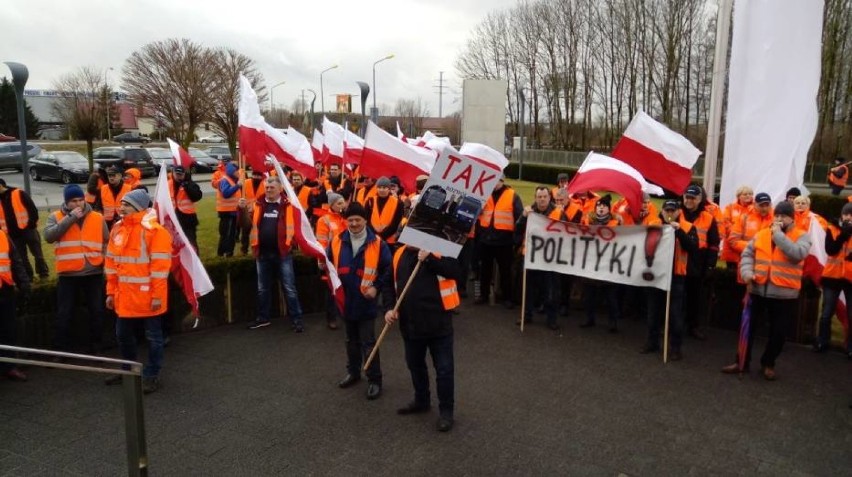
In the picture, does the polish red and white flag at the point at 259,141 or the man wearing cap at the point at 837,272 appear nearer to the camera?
the man wearing cap at the point at 837,272

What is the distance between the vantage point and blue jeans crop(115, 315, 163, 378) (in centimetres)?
630

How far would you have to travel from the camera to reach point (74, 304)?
287 inches

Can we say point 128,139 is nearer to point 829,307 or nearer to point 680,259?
point 680,259

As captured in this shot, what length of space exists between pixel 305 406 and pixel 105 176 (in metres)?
6.83

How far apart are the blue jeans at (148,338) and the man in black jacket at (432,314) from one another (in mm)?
2450

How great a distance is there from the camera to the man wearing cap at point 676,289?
750 cm

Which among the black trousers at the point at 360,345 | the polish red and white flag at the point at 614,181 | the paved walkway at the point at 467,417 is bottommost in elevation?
the paved walkway at the point at 467,417

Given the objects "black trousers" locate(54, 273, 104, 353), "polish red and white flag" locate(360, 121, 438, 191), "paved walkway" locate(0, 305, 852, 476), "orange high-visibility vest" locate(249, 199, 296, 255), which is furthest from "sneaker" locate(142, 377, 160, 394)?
"polish red and white flag" locate(360, 121, 438, 191)

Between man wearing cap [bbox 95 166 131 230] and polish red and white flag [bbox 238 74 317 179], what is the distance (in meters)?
1.90

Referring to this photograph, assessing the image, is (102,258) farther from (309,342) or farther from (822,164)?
(822,164)

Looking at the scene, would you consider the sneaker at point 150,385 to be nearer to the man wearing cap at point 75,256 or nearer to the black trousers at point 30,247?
the man wearing cap at point 75,256

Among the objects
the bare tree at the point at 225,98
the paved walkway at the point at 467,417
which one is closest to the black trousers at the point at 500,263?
the paved walkway at the point at 467,417

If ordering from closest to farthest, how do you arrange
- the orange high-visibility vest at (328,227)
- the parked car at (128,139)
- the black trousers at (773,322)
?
the black trousers at (773,322) < the orange high-visibility vest at (328,227) < the parked car at (128,139)

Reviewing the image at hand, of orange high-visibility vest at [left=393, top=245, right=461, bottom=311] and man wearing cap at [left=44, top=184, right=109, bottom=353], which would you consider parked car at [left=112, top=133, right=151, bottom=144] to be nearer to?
man wearing cap at [left=44, top=184, right=109, bottom=353]
